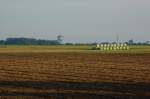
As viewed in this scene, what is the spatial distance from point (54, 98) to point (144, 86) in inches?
211

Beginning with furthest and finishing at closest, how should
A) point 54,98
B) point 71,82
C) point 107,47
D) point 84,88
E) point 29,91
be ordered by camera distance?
1. point 107,47
2. point 71,82
3. point 84,88
4. point 29,91
5. point 54,98

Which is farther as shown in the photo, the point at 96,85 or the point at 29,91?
the point at 96,85

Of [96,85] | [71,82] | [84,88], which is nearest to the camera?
[84,88]

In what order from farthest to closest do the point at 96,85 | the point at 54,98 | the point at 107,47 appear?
the point at 107,47
the point at 96,85
the point at 54,98

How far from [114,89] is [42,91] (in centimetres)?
269

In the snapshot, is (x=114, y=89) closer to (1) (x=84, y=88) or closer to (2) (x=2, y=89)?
(1) (x=84, y=88)

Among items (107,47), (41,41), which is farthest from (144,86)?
(41,41)

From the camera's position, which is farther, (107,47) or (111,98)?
(107,47)

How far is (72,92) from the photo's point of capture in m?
16.4

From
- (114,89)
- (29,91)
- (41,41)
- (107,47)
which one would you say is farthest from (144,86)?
(41,41)

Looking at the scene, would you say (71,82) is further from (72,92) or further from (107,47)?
(107,47)

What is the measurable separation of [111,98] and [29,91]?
10.9 feet

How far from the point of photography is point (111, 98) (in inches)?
582

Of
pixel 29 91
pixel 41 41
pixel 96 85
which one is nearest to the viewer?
pixel 29 91
